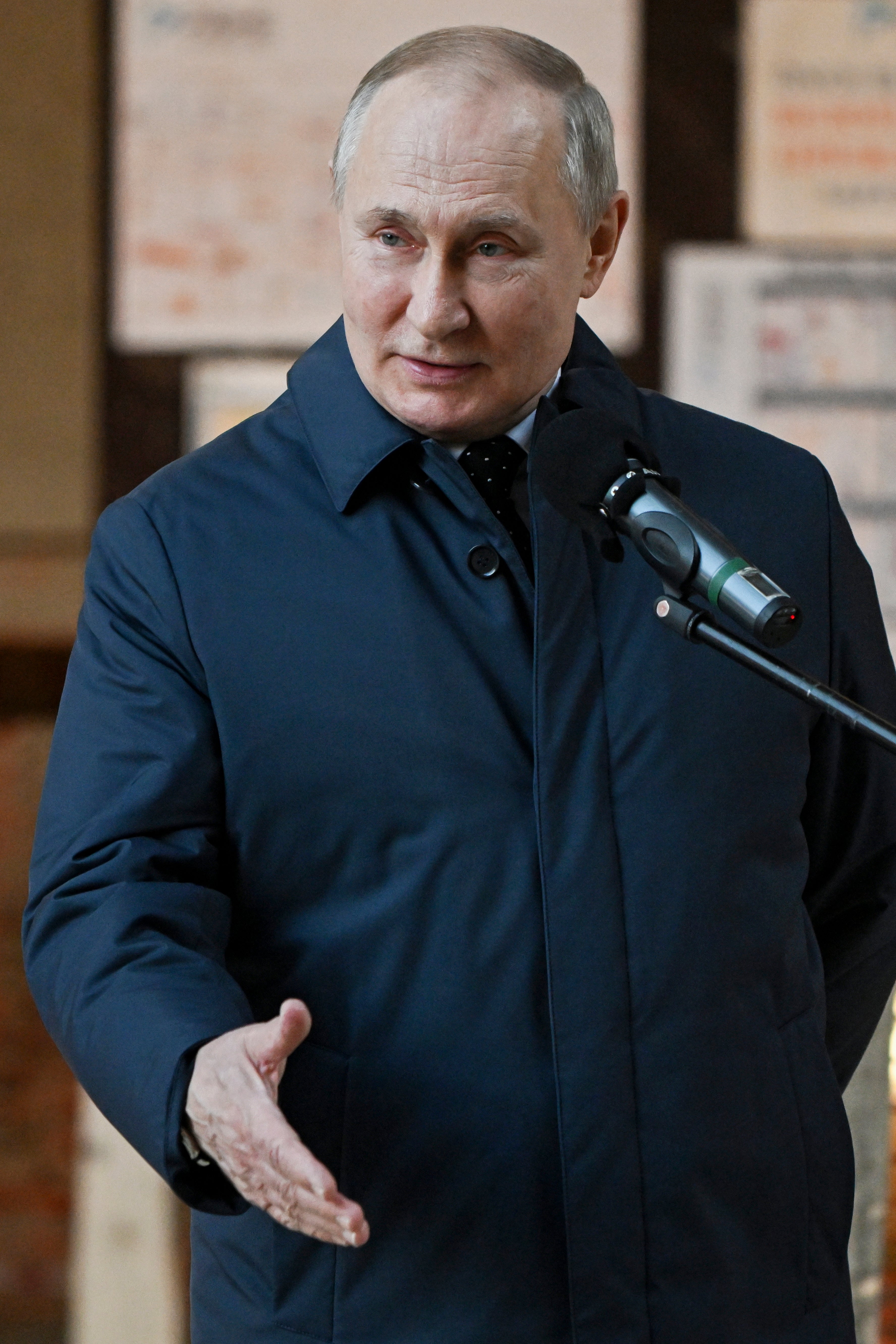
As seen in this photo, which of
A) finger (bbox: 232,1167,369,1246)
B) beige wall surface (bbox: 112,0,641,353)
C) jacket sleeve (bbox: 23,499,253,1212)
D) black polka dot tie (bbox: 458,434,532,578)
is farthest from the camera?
beige wall surface (bbox: 112,0,641,353)

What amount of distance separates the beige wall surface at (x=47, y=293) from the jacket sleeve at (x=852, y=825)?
2.09 m

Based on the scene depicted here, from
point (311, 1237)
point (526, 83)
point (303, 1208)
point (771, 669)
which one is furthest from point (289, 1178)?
point (526, 83)

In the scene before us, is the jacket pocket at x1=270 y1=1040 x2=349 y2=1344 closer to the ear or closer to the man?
the man

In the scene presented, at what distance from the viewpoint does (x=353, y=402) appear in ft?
3.40

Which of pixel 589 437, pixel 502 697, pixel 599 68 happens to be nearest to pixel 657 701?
pixel 502 697

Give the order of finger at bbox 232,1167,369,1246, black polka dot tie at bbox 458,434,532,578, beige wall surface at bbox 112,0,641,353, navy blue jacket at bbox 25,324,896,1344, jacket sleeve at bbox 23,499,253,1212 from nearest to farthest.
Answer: finger at bbox 232,1167,369,1246, jacket sleeve at bbox 23,499,253,1212, navy blue jacket at bbox 25,324,896,1344, black polka dot tie at bbox 458,434,532,578, beige wall surface at bbox 112,0,641,353

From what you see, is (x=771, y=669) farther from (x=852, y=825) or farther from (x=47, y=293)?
(x=47, y=293)

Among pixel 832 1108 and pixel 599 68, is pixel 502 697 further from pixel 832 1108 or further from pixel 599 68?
pixel 599 68

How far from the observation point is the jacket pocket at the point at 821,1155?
39.6 inches

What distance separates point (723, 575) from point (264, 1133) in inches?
13.6

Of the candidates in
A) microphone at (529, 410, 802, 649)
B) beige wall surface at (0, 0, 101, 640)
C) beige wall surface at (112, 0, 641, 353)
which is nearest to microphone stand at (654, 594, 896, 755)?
microphone at (529, 410, 802, 649)

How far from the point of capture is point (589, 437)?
2.77ft

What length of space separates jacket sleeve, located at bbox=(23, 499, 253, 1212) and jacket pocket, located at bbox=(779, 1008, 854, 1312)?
377 millimetres

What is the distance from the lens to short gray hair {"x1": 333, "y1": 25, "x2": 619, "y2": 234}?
0.99m
